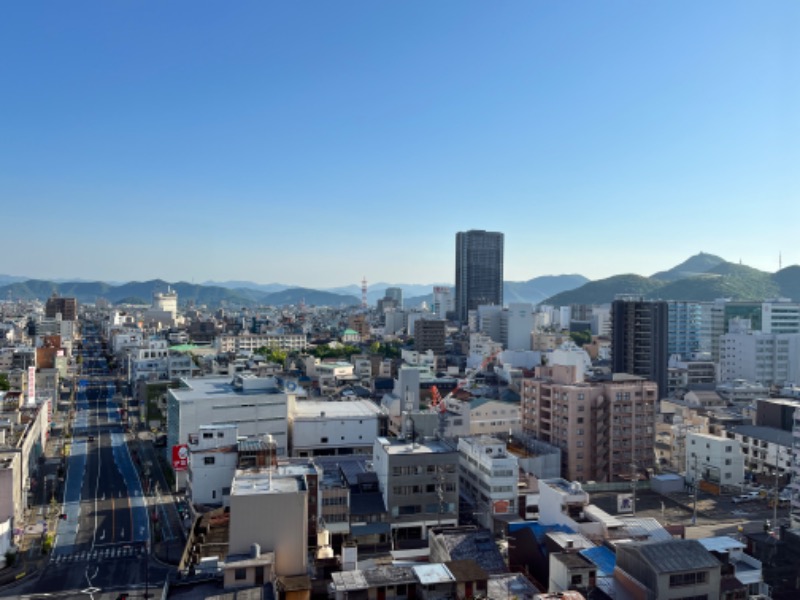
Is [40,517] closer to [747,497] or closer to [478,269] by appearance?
[747,497]

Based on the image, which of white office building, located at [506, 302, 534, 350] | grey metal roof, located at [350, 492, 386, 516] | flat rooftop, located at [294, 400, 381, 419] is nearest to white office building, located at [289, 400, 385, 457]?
flat rooftop, located at [294, 400, 381, 419]

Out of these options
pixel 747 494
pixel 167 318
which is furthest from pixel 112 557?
pixel 167 318

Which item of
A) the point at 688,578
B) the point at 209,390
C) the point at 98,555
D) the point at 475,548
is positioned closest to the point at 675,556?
the point at 688,578

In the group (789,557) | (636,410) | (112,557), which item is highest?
(636,410)

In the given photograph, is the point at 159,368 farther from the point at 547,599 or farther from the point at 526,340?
the point at 526,340

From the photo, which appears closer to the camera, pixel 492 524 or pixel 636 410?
pixel 492 524

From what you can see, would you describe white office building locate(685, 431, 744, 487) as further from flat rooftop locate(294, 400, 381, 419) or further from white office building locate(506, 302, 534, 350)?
white office building locate(506, 302, 534, 350)

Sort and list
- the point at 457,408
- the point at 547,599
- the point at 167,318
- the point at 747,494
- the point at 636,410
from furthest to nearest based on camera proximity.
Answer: the point at 167,318 < the point at 457,408 < the point at 636,410 < the point at 747,494 < the point at 547,599
